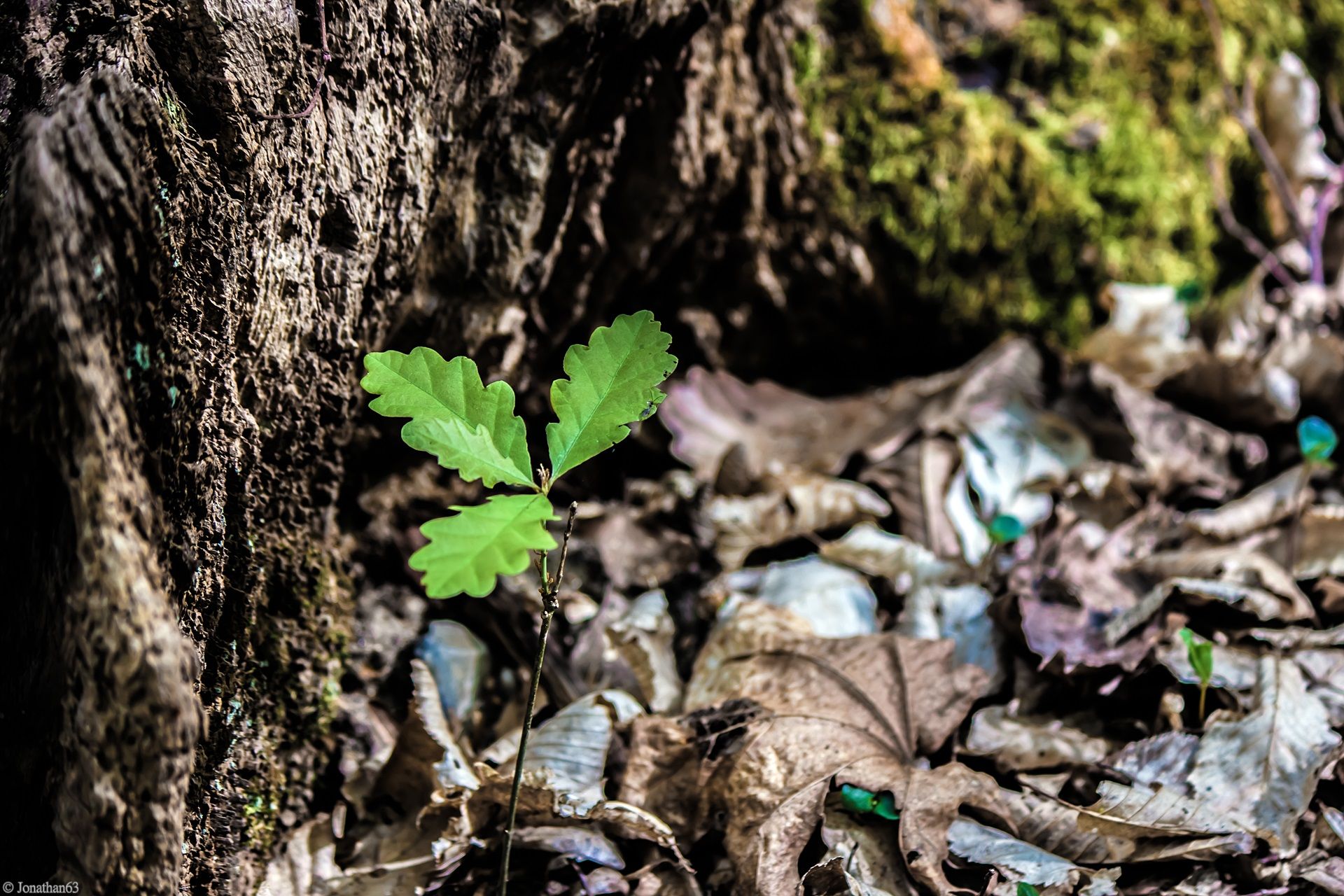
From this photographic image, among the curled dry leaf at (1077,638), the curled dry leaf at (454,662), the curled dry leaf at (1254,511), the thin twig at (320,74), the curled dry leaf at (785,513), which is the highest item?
the thin twig at (320,74)

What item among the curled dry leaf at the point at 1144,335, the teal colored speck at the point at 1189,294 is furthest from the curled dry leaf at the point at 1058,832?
the teal colored speck at the point at 1189,294

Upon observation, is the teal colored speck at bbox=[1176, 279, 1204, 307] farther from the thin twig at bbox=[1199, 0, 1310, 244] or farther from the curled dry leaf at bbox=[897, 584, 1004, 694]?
the curled dry leaf at bbox=[897, 584, 1004, 694]

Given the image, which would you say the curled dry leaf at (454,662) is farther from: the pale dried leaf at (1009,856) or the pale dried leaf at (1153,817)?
the pale dried leaf at (1153,817)

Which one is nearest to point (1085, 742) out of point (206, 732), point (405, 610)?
point (405, 610)

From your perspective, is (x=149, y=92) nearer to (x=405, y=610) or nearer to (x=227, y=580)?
(x=227, y=580)

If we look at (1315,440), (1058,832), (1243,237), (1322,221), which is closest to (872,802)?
(1058,832)
